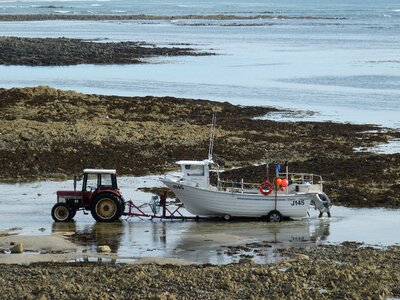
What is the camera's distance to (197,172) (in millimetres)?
28812

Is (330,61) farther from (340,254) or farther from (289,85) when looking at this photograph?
(340,254)

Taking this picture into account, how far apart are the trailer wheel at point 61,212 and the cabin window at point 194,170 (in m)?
3.53

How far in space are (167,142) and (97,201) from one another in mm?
11605

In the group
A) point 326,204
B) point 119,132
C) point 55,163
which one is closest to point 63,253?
point 326,204

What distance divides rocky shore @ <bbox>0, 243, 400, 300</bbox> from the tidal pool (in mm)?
1833

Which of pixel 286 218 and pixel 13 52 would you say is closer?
pixel 286 218

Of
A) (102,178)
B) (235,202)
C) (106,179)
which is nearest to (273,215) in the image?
(235,202)

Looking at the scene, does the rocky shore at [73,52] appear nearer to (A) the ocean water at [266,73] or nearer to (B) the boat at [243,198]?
(A) the ocean water at [266,73]

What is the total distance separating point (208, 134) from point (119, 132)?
11.8 feet

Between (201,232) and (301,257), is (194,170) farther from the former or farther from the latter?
(301,257)

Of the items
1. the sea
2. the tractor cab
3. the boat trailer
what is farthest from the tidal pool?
the tractor cab

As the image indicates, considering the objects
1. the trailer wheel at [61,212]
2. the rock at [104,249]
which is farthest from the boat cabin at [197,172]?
the rock at [104,249]

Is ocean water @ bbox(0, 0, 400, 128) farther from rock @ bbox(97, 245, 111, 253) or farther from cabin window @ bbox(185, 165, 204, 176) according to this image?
rock @ bbox(97, 245, 111, 253)

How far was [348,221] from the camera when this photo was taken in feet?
93.0
